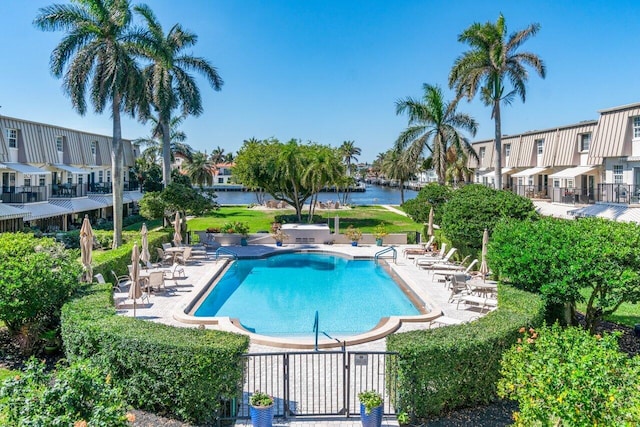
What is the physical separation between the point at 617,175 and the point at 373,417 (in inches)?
1102

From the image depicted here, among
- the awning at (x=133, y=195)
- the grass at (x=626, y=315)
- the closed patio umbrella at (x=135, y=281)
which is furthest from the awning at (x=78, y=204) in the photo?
the grass at (x=626, y=315)

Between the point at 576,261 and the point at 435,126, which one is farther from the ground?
the point at 435,126

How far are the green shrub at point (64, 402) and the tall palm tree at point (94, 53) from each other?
2072 centimetres

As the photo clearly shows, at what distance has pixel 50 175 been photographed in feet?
122

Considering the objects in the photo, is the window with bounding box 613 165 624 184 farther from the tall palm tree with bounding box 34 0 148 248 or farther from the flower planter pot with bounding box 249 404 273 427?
the tall palm tree with bounding box 34 0 148 248

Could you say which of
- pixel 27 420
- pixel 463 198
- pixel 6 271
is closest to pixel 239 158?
pixel 463 198

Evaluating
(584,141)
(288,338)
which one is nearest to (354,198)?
(584,141)

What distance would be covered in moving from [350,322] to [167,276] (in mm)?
9510

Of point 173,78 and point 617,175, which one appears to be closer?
point 617,175

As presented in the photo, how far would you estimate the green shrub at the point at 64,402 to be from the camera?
524 centimetres

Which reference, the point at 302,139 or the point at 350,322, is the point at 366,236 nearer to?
the point at 302,139

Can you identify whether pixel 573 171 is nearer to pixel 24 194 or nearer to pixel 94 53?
pixel 94 53

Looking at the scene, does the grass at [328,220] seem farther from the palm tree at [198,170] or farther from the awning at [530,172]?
the palm tree at [198,170]

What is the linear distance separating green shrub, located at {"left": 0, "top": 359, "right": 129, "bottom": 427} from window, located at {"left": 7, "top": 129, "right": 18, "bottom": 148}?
31415 mm
